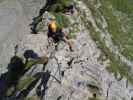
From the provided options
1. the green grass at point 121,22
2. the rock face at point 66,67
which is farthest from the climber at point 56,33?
the green grass at point 121,22

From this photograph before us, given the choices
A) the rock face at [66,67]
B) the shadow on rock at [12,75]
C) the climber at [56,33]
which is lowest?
the shadow on rock at [12,75]

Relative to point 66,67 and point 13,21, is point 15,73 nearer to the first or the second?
point 66,67

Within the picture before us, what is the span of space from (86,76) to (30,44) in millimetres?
9317

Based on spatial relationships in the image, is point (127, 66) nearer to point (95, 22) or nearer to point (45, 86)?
point (95, 22)

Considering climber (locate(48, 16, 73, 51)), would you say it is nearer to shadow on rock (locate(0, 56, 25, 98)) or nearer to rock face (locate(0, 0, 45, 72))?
shadow on rock (locate(0, 56, 25, 98))

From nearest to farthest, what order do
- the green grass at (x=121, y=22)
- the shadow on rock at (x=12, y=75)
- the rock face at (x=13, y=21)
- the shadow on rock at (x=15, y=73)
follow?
the shadow on rock at (x=15, y=73) < the shadow on rock at (x=12, y=75) < the rock face at (x=13, y=21) < the green grass at (x=121, y=22)

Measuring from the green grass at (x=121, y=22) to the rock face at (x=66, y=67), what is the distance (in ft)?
23.2

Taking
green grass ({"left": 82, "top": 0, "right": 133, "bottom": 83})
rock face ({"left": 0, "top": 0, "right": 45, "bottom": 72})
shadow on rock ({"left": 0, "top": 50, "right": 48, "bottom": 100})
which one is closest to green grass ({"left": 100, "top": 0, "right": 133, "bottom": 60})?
green grass ({"left": 82, "top": 0, "right": 133, "bottom": 83})

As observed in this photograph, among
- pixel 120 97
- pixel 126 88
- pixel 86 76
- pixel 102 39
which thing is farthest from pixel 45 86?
pixel 102 39

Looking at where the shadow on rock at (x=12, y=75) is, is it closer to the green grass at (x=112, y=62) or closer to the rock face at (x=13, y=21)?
the rock face at (x=13, y=21)

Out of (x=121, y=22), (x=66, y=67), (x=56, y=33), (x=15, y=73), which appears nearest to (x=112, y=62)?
(x=56, y=33)

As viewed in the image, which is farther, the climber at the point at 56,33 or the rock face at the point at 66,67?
the climber at the point at 56,33

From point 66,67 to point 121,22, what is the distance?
2634 centimetres

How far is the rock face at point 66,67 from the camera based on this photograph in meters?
30.1
